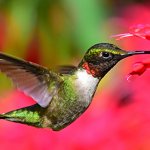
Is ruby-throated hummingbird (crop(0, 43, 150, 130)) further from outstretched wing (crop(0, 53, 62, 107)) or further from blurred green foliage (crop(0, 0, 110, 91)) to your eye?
blurred green foliage (crop(0, 0, 110, 91))

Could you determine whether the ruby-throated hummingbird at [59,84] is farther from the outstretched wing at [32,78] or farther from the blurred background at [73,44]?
the blurred background at [73,44]

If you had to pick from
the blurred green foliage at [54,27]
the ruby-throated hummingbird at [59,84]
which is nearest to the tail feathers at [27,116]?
the ruby-throated hummingbird at [59,84]

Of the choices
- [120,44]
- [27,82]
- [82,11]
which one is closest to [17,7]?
[82,11]

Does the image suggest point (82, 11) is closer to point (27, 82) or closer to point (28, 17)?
point (28, 17)

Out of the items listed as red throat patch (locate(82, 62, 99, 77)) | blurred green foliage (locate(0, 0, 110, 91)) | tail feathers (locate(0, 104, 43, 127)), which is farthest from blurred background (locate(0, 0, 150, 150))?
red throat patch (locate(82, 62, 99, 77))

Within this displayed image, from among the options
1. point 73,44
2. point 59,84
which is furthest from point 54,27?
point 59,84
